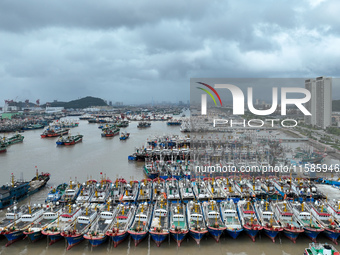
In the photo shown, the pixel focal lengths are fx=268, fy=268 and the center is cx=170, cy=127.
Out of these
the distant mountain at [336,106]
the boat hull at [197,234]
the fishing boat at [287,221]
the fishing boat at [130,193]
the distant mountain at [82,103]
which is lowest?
the boat hull at [197,234]

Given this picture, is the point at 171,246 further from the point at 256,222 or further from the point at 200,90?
the point at 200,90

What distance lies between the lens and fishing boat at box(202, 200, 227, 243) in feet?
23.6

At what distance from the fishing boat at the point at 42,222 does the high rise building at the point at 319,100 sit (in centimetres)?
1070

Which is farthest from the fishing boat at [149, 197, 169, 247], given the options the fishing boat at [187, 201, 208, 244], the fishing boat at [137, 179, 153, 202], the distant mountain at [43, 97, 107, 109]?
the distant mountain at [43, 97, 107, 109]

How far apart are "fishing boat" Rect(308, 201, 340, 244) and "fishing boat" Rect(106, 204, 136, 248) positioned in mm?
5403

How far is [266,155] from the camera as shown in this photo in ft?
44.4

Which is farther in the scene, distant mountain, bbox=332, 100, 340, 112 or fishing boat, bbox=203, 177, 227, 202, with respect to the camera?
distant mountain, bbox=332, 100, 340, 112

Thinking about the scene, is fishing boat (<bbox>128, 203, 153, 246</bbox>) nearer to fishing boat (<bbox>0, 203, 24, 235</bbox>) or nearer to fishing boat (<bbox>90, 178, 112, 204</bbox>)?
fishing boat (<bbox>90, 178, 112, 204</bbox>)

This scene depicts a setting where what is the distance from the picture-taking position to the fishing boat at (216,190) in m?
9.48

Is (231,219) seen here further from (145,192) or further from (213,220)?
(145,192)

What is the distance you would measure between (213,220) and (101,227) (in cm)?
319

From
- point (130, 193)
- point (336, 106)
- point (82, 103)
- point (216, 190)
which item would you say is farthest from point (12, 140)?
point (82, 103)

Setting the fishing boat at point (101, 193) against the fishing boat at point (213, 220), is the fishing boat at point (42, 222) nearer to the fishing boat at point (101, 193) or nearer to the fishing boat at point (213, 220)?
the fishing boat at point (101, 193)

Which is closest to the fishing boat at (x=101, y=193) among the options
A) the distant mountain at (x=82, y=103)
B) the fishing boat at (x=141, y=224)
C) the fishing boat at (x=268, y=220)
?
the fishing boat at (x=141, y=224)
